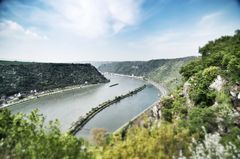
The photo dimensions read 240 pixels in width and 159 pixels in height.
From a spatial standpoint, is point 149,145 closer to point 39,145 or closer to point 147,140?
point 147,140

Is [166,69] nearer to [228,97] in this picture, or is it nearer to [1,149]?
[228,97]

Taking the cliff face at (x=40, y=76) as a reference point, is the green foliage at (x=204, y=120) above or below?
above

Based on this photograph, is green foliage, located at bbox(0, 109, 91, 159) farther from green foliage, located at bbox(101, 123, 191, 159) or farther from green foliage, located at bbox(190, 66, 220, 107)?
green foliage, located at bbox(190, 66, 220, 107)

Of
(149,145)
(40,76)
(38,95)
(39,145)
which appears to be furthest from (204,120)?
(40,76)

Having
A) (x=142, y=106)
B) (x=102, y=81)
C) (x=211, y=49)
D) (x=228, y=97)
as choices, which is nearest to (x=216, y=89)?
(x=228, y=97)

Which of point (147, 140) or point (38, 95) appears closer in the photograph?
point (147, 140)

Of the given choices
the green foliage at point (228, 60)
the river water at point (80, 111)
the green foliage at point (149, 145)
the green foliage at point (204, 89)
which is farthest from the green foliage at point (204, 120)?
the river water at point (80, 111)

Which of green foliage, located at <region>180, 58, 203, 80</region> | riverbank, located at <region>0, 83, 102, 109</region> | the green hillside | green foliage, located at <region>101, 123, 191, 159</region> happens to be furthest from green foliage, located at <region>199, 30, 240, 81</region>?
riverbank, located at <region>0, 83, 102, 109</region>

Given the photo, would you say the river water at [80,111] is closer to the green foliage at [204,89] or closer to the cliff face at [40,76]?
the cliff face at [40,76]
